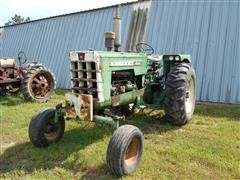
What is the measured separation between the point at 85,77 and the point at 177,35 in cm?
568

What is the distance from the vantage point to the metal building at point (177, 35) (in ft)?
29.9

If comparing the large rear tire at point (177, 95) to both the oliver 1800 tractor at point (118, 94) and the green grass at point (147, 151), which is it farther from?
the green grass at point (147, 151)

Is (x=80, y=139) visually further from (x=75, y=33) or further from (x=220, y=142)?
(x=75, y=33)

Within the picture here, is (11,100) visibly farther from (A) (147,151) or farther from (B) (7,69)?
(A) (147,151)

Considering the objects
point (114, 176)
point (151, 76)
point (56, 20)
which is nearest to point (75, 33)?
point (56, 20)

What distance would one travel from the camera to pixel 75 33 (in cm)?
1359

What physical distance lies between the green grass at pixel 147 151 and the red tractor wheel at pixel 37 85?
2060mm

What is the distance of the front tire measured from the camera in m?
4.34

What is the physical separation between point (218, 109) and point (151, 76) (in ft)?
7.41

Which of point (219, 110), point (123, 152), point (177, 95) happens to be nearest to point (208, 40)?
point (219, 110)

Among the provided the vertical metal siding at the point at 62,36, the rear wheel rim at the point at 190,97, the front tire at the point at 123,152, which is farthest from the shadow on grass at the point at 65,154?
the vertical metal siding at the point at 62,36

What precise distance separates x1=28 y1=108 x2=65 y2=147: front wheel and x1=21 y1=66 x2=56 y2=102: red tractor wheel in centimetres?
388

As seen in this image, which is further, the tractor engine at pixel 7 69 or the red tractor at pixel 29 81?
the tractor engine at pixel 7 69

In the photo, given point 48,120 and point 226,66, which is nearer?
point 48,120
